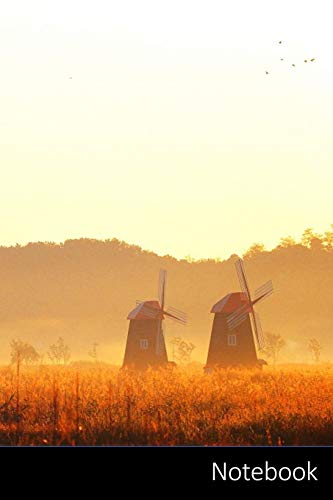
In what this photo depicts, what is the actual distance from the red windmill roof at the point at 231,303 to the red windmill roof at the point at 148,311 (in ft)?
10.4

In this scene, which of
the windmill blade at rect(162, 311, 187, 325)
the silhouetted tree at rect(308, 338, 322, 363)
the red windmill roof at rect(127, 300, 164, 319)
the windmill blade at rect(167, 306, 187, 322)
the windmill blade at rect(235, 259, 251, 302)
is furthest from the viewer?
the silhouetted tree at rect(308, 338, 322, 363)

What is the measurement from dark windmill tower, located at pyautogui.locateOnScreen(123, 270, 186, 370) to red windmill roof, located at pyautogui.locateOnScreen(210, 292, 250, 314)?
314 cm

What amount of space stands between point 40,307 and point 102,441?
3428 inches

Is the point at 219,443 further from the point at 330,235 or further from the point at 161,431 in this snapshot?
the point at 330,235

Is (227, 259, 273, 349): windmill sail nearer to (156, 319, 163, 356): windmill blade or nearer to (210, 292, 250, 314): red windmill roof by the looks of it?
(210, 292, 250, 314): red windmill roof

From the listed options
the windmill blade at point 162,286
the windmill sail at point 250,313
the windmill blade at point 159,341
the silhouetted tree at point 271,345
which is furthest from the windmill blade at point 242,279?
the silhouetted tree at point 271,345

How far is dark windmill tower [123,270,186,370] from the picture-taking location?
40406mm

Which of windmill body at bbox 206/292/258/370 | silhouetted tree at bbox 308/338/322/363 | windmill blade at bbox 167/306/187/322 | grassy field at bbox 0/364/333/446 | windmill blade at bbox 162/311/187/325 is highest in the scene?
silhouetted tree at bbox 308/338/322/363

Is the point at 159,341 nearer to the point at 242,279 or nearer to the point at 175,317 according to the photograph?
the point at 175,317

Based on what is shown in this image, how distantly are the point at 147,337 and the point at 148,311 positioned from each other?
1260mm

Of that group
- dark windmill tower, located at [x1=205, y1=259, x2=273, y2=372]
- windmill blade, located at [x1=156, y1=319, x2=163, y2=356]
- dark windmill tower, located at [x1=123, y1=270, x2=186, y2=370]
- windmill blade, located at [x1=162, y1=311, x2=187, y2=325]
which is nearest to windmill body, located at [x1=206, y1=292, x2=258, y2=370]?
dark windmill tower, located at [x1=205, y1=259, x2=273, y2=372]

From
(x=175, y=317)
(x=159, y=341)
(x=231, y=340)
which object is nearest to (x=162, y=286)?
(x=175, y=317)
